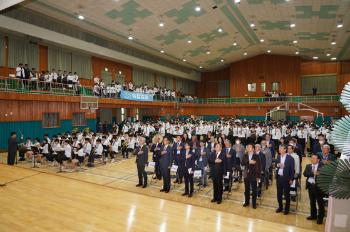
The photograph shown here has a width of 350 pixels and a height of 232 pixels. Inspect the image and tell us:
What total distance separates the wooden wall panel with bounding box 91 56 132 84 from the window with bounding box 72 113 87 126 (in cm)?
519

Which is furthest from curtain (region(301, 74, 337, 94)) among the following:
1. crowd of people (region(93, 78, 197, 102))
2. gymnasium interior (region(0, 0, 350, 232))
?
crowd of people (region(93, 78, 197, 102))

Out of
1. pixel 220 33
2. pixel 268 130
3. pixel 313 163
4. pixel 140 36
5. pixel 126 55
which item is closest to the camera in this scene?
pixel 313 163

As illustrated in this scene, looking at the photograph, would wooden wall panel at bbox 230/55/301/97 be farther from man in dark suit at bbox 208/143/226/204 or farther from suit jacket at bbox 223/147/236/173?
man in dark suit at bbox 208/143/226/204

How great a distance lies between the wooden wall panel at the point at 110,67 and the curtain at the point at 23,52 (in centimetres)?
579

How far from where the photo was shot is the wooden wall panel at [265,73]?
34.3m

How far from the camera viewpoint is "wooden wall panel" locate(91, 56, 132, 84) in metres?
24.5

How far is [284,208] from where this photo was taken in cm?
710

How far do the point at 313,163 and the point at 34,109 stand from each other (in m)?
16.7

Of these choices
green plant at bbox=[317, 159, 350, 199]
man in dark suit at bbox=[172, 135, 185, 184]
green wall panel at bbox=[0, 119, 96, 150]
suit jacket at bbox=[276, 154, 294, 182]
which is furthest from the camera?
green wall panel at bbox=[0, 119, 96, 150]

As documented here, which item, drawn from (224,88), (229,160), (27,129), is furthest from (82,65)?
(224,88)

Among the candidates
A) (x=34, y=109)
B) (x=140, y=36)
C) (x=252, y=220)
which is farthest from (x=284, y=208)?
(x=140, y=36)

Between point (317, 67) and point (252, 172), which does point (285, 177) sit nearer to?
point (252, 172)

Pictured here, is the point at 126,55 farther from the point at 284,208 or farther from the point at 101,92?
the point at 284,208

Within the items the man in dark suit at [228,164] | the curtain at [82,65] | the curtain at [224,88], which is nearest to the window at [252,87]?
the curtain at [224,88]
